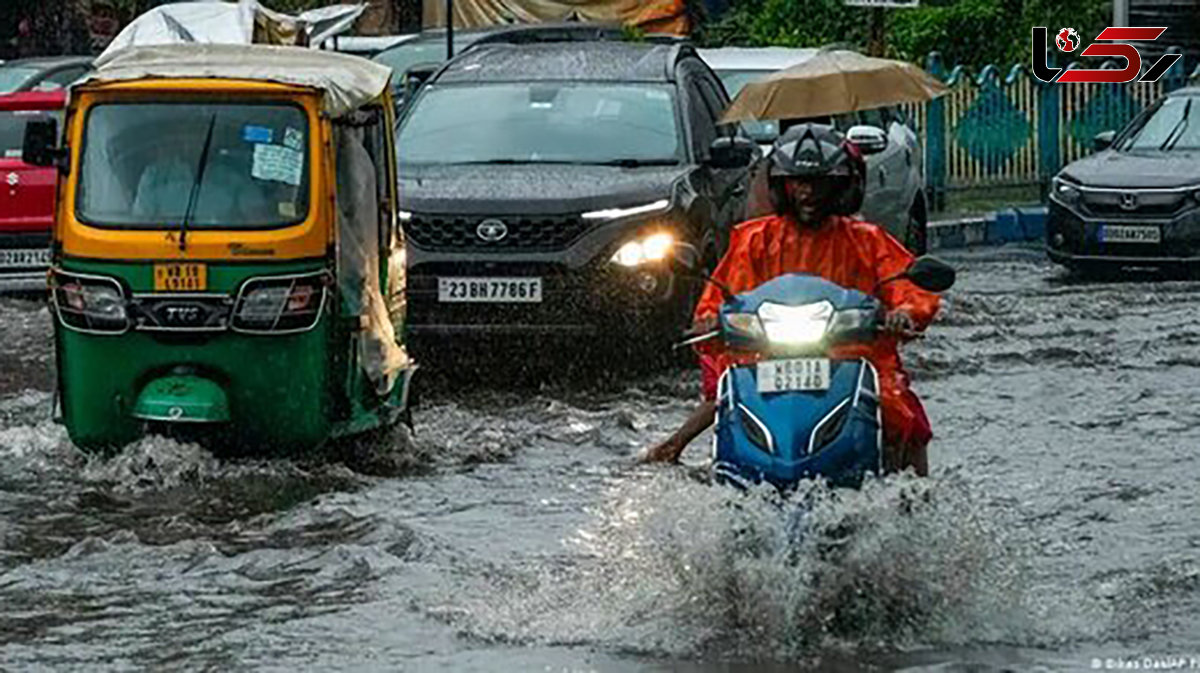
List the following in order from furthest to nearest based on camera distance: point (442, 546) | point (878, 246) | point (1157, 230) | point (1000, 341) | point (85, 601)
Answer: point (1157, 230) → point (1000, 341) → point (442, 546) → point (85, 601) → point (878, 246)

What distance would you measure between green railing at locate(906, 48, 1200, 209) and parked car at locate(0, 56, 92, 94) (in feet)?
25.1

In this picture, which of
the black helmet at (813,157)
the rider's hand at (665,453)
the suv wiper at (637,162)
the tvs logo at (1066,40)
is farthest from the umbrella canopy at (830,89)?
the tvs logo at (1066,40)

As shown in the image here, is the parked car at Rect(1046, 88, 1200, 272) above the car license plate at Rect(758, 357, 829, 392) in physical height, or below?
below

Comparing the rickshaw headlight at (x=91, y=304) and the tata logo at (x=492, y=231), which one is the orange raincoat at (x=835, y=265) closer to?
the rickshaw headlight at (x=91, y=304)

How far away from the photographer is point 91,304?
11.5 meters

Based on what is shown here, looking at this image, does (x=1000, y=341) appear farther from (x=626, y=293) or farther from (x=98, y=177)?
(x=98, y=177)

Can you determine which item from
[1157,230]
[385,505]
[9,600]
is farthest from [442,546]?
[1157,230]

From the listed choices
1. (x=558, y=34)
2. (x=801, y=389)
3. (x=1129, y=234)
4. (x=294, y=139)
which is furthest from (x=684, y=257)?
(x=558, y=34)

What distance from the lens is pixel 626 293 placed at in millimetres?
14797

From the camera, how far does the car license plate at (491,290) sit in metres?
14.7

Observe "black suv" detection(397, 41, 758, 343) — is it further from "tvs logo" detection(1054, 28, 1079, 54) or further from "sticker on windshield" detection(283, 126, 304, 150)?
"tvs logo" detection(1054, 28, 1079, 54)

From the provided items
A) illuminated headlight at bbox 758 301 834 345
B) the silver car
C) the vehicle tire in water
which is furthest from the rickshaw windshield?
the vehicle tire in water

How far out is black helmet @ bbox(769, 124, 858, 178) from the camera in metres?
8.41

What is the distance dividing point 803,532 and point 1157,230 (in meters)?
13.6
